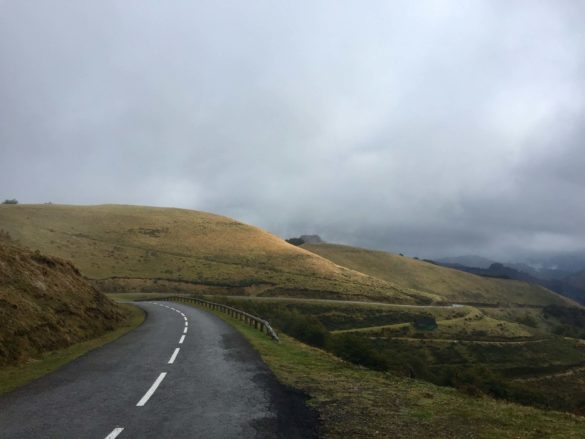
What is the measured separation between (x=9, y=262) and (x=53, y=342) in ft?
21.9

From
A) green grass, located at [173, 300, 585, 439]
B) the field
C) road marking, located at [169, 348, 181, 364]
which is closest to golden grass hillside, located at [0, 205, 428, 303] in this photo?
the field

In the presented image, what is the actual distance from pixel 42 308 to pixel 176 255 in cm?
8598

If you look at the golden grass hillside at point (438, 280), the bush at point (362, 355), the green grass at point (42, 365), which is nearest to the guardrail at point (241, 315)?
the bush at point (362, 355)

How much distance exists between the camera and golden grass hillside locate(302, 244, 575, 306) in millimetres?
150125

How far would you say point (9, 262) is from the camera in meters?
22.7

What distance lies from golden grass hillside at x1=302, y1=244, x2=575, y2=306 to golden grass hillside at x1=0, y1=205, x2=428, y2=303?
35.8m

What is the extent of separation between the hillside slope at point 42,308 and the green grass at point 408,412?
10.4 metres

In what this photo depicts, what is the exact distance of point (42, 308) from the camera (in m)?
21.1

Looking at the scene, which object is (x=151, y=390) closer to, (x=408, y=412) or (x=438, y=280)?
(x=408, y=412)

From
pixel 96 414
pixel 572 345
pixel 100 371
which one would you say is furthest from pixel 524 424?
pixel 572 345

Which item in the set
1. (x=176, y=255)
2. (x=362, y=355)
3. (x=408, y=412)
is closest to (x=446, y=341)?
(x=362, y=355)

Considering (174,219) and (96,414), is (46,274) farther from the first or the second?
(174,219)

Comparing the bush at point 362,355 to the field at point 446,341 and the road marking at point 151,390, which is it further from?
the road marking at point 151,390

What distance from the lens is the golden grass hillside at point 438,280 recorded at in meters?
150
